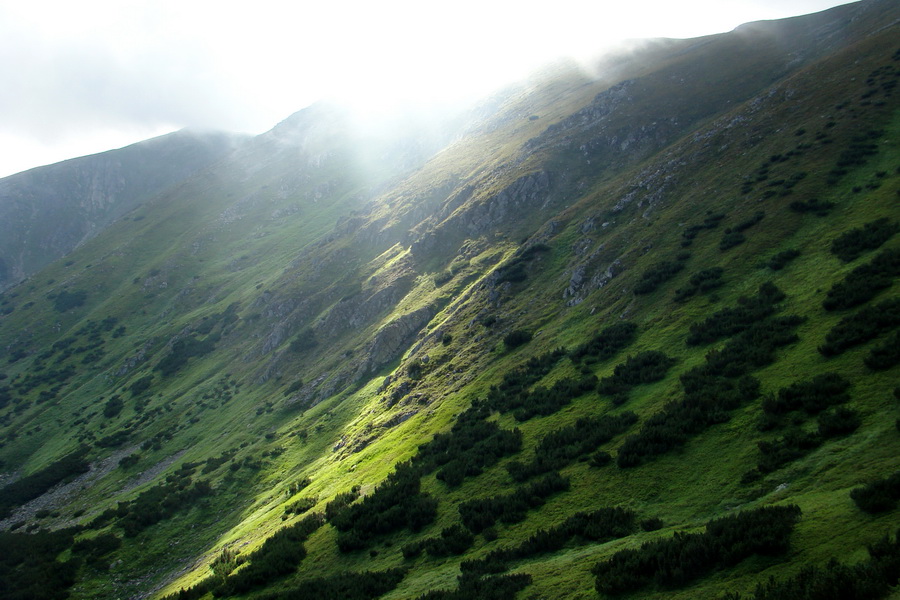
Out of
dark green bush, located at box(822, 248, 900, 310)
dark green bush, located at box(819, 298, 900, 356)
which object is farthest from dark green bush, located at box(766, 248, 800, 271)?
dark green bush, located at box(819, 298, 900, 356)

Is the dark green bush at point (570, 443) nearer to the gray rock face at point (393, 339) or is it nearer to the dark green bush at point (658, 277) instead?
the dark green bush at point (658, 277)

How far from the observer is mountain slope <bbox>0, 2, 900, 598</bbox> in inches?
659

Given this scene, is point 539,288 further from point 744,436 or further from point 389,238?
point 389,238

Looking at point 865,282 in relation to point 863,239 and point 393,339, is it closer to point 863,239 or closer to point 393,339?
point 863,239

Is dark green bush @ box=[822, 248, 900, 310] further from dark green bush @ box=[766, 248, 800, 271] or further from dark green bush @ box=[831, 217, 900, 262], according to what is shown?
dark green bush @ box=[766, 248, 800, 271]

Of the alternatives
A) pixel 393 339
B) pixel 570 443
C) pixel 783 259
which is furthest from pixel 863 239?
pixel 393 339

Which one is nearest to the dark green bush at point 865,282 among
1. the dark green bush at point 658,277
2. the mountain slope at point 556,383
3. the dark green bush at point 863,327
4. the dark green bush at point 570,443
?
the mountain slope at point 556,383

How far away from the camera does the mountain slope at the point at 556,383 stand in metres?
16.7

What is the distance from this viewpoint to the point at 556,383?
3638 cm

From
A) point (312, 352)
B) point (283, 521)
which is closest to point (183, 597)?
point (283, 521)

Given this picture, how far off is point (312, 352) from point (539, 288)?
4754cm

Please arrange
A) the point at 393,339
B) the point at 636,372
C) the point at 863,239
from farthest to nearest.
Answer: the point at 393,339 < the point at 636,372 < the point at 863,239

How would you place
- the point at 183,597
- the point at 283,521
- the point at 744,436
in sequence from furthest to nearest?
the point at 283,521 < the point at 183,597 < the point at 744,436

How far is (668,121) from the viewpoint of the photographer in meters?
85.7
